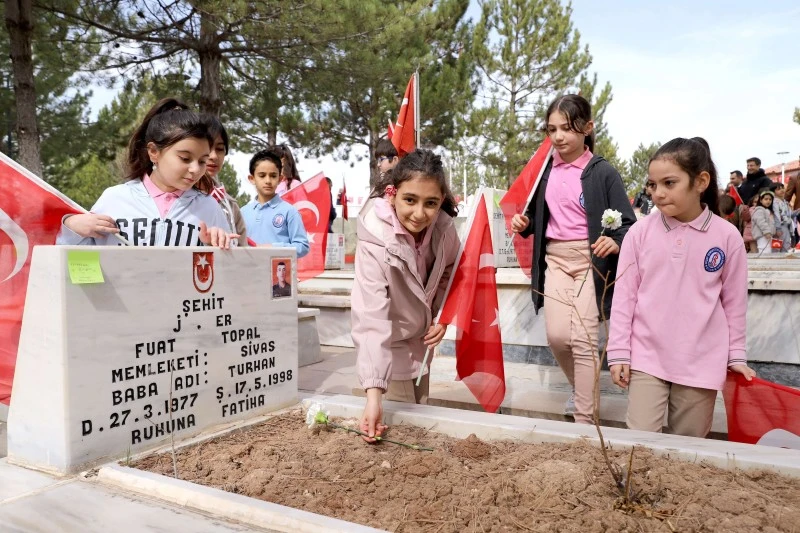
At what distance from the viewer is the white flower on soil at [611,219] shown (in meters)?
2.81

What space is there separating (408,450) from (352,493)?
39cm

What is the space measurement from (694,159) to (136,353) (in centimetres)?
222

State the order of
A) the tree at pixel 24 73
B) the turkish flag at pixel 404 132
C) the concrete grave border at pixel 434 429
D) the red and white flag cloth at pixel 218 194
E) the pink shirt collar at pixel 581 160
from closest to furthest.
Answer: the concrete grave border at pixel 434 429 < the pink shirt collar at pixel 581 160 < the red and white flag cloth at pixel 218 194 < the turkish flag at pixel 404 132 < the tree at pixel 24 73

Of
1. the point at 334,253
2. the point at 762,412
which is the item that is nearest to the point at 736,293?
the point at 762,412

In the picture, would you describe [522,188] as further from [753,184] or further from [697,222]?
[753,184]

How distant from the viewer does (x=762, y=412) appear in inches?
93.1

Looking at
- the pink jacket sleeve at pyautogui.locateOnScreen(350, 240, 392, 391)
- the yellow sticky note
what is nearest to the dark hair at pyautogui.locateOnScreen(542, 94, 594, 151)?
the pink jacket sleeve at pyautogui.locateOnScreen(350, 240, 392, 391)

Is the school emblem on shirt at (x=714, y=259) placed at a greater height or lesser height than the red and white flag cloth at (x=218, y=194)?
lesser

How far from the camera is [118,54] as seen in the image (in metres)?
12.3

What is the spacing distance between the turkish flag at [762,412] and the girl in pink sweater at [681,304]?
0.06 metres

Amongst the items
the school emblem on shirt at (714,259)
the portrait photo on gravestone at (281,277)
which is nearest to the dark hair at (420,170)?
the portrait photo on gravestone at (281,277)

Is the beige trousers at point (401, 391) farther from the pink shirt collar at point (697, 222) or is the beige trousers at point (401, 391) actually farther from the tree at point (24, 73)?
the tree at point (24, 73)

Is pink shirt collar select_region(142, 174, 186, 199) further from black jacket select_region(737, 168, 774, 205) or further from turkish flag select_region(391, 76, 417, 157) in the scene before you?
black jacket select_region(737, 168, 774, 205)

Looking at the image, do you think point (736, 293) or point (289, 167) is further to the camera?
point (289, 167)
